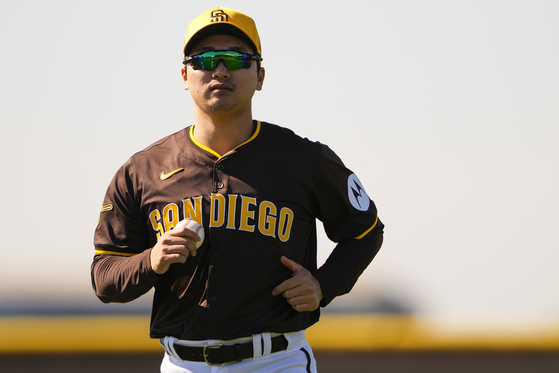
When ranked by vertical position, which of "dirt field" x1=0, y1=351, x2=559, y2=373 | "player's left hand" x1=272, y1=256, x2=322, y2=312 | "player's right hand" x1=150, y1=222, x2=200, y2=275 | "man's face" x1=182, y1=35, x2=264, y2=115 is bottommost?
"player's left hand" x1=272, y1=256, x2=322, y2=312

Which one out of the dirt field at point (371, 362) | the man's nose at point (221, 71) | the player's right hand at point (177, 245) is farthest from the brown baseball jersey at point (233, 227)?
the dirt field at point (371, 362)

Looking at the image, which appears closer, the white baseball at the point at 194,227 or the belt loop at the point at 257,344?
the white baseball at the point at 194,227

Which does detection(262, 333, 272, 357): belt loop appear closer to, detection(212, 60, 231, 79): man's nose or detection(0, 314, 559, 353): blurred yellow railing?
detection(212, 60, 231, 79): man's nose

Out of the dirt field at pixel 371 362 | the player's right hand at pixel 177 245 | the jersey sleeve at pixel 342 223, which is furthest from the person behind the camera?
the dirt field at pixel 371 362

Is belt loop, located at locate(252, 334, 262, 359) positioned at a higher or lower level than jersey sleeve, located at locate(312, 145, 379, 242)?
lower

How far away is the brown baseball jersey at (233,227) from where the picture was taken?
2.47m

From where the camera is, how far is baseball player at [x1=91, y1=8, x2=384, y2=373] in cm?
247

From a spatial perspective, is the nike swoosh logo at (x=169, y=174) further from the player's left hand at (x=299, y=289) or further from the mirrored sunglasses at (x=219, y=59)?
the player's left hand at (x=299, y=289)

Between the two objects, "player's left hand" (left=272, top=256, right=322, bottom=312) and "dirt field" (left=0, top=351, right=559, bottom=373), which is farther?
"dirt field" (left=0, top=351, right=559, bottom=373)

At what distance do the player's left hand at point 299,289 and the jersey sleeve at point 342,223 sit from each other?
A: 0.10 metres

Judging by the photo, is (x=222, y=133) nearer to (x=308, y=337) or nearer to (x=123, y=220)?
(x=123, y=220)

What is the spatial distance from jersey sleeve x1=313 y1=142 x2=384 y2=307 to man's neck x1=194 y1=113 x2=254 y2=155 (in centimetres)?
40

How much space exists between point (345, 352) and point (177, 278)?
498 centimetres

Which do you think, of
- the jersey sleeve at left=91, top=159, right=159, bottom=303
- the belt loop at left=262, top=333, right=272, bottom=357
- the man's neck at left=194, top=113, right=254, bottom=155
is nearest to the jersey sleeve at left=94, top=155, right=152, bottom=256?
the jersey sleeve at left=91, top=159, right=159, bottom=303
